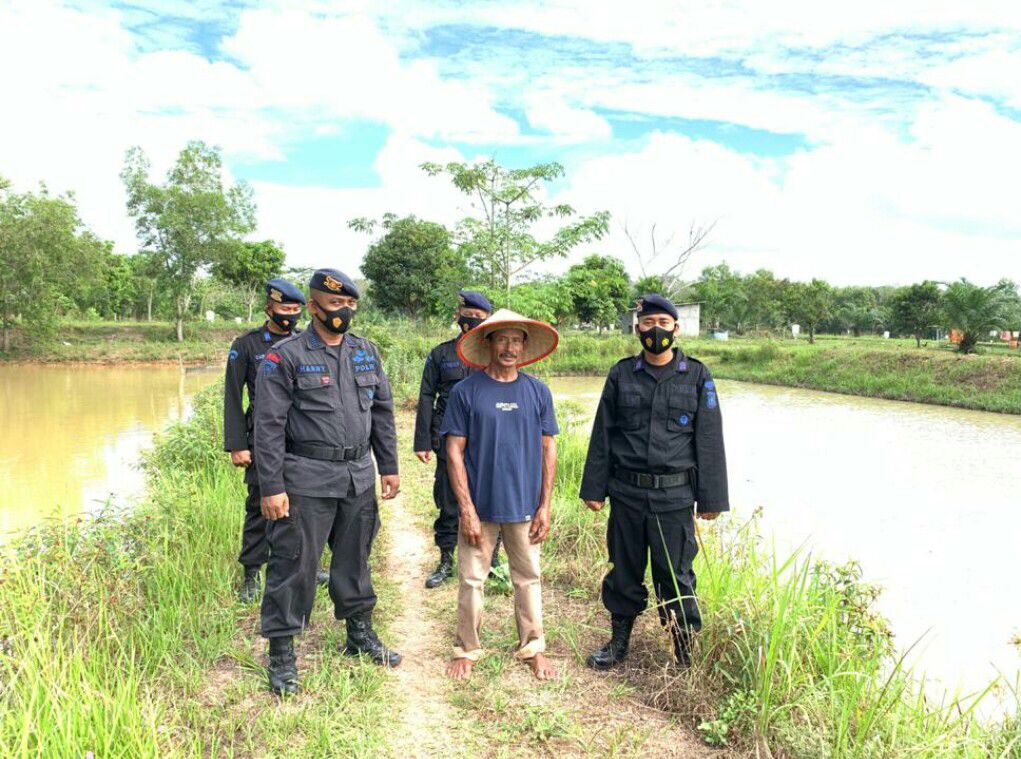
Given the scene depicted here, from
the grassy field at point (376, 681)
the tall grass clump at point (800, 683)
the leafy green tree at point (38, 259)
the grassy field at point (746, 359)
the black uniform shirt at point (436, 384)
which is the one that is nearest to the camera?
the grassy field at point (376, 681)

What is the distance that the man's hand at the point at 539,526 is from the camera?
3.10m

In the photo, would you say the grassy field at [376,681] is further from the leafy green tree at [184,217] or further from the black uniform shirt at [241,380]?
the leafy green tree at [184,217]

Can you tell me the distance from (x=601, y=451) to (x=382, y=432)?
42.1 inches

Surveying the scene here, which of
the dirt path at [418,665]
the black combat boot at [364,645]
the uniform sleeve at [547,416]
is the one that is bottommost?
the dirt path at [418,665]

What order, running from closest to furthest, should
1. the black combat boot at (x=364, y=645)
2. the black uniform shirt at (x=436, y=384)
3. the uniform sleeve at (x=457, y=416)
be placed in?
the uniform sleeve at (x=457, y=416)
the black combat boot at (x=364, y=645)
the black uniform shirt at (x=436, y=384)

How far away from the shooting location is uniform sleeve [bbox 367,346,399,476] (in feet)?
10.7

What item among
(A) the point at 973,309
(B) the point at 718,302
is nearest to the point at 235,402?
(A) the point at 973,309

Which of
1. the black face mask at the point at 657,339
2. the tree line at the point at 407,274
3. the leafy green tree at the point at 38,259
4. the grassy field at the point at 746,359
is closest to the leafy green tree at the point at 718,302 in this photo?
the tree line at the point at 407,274

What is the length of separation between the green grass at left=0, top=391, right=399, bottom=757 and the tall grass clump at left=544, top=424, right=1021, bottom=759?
134cm

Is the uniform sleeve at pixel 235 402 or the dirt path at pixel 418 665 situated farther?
the uniform sleeve at pixel 235 402

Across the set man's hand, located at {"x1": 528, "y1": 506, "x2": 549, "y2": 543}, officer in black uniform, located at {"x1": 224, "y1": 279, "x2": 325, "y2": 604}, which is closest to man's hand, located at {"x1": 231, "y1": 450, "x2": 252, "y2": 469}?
officer in black uniform, located at {"x1": 224, "y1": 279, "x2": 325, "y2": 604}

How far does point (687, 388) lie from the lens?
3.05m

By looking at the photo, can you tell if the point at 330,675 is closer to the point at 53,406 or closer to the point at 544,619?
the point at 544,619

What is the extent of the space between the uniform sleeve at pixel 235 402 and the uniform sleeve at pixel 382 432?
1029mm
